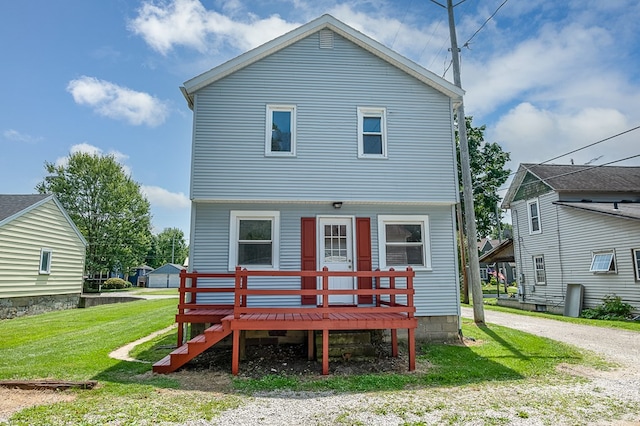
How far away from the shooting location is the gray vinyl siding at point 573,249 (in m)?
14.2

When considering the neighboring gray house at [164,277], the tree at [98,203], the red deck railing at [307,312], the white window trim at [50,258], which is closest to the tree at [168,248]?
the neighboring gray house at [164,277]

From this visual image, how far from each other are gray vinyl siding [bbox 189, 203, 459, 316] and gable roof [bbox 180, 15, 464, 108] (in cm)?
298

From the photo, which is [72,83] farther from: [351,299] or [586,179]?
[586,179]

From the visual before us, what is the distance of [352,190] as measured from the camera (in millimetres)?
8891

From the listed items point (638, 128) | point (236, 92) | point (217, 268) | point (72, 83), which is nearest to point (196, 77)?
point (236, 92)

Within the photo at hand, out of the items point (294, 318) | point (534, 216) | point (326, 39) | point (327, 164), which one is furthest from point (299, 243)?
point (534, 216)

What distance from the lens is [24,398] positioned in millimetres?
4922

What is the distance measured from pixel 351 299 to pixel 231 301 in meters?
2.76

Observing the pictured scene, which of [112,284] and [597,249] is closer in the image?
[597,249]

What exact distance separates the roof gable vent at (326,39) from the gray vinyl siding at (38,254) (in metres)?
13.8

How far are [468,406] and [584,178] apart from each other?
58.9ft

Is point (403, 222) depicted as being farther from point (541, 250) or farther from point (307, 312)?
point (541, 250)

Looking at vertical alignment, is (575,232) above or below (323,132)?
below

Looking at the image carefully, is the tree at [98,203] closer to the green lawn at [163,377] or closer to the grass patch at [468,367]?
the green lawn at [163,377]
